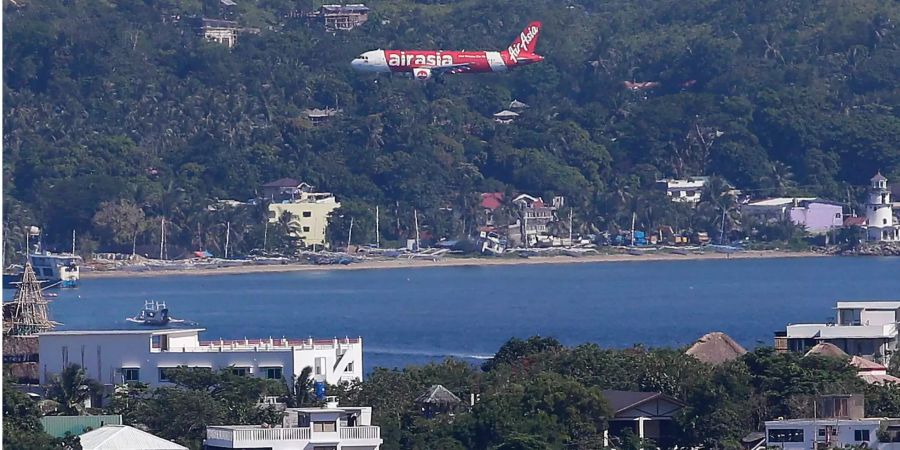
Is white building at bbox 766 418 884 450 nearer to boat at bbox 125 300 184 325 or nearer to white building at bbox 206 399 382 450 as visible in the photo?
white building at bbox 206 399 382 450

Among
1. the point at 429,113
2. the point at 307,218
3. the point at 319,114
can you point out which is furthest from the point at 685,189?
the point at 319,114

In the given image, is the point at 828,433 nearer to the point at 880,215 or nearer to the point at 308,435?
the point at 308,435

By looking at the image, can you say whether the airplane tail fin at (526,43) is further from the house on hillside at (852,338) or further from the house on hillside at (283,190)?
the house on hillside at (852,338)

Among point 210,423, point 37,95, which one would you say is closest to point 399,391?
A: point 210,423

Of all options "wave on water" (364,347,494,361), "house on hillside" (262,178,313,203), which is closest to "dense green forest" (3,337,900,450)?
"wave on water" (364,347,494,361)

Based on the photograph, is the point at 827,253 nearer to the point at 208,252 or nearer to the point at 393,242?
the point at 393,242
